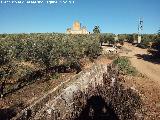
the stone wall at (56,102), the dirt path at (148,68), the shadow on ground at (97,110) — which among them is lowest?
the dirt path at (148,68)

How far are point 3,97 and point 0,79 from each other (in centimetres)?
218

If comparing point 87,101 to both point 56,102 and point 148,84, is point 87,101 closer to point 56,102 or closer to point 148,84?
point 56,102

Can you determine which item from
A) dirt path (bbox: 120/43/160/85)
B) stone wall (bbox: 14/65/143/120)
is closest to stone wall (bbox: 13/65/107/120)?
stone wall (bbox: 14/65/143/120)

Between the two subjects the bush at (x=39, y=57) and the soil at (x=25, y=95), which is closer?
the soil at (x=25, y=95)

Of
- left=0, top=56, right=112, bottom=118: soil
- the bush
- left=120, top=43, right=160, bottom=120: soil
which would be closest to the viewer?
left=120, top=43, right=160, bottom=120: soil

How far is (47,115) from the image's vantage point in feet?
35.0

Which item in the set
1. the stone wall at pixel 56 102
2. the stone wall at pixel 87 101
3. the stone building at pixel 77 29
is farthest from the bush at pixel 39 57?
the stone building at pixel 77 29

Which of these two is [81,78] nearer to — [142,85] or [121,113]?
[121,113]

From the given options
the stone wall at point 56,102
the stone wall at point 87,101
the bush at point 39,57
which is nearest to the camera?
the stone wall at point 56,102

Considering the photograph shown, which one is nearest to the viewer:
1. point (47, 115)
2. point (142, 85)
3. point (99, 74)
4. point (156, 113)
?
point (47, 115)

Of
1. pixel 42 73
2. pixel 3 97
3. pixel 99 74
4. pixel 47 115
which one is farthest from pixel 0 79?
pixel 47 115

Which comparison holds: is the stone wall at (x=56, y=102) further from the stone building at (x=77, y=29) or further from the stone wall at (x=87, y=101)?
the stone building at (x=77, y=29)

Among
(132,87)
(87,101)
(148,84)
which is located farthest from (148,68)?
(87,101)

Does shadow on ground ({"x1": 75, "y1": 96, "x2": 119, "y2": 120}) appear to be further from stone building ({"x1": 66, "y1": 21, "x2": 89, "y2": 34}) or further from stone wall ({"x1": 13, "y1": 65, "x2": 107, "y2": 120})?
stone building ({"x1": 66, "y1": 21, "x2": 89, "y2": 34})
